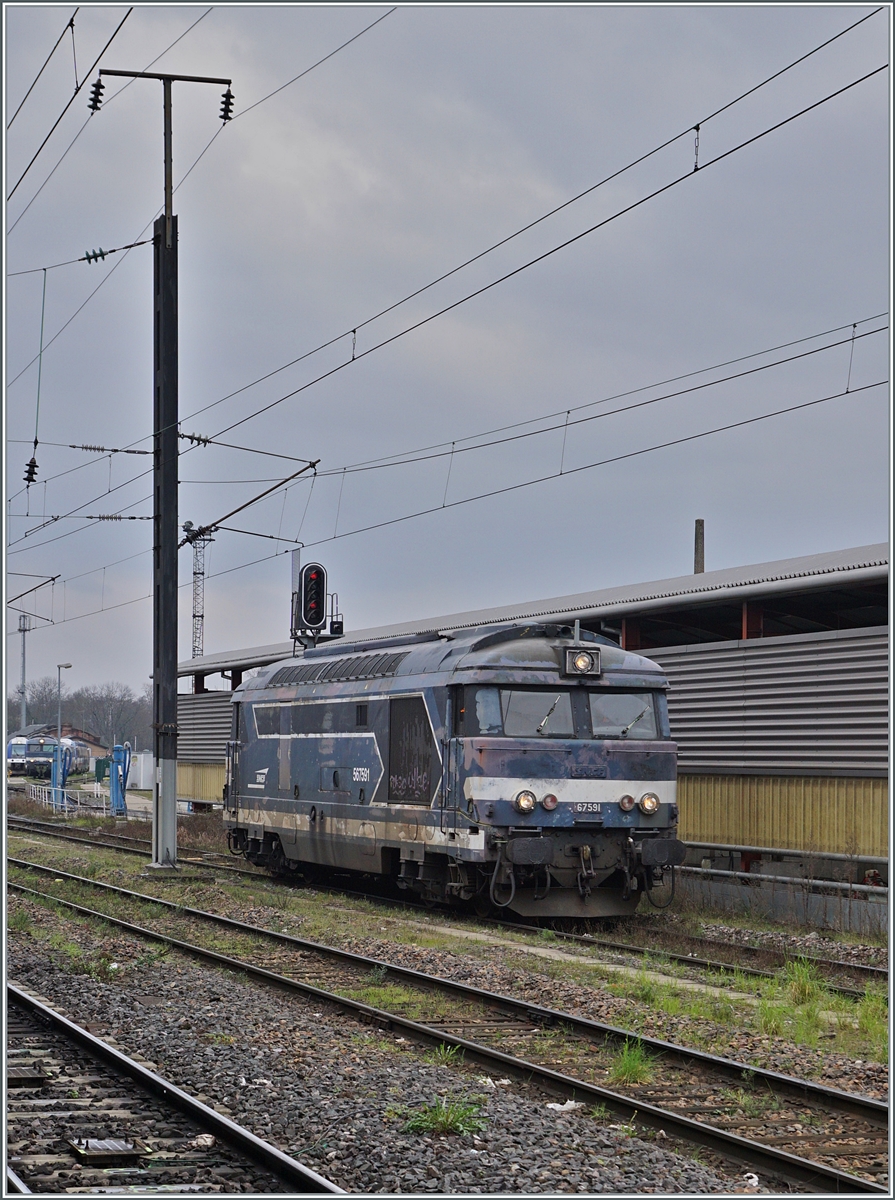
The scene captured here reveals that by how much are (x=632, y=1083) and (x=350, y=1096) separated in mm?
1814

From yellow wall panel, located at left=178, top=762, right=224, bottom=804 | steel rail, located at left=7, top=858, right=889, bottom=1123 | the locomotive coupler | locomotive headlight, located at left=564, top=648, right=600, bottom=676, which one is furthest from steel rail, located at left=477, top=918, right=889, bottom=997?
yellow wall panel, located at left=178, top=762, right=224, bottom=804

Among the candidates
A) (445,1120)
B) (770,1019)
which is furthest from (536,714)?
(445,1120)

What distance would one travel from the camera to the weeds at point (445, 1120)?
23.8 feet

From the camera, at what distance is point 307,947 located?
14.2m

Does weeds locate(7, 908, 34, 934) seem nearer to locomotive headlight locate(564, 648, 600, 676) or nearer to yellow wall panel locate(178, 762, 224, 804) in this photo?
locomotive headlight locate(564, 648, 600, 676)

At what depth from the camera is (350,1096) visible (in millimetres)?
8031

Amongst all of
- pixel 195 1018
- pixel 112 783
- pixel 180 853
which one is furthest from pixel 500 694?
pixel 112 783

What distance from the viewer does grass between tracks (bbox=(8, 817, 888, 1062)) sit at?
33.0ft

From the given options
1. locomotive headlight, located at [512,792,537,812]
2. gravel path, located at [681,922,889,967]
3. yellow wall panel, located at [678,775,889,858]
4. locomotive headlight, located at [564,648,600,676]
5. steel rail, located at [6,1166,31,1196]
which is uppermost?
Answer: locomotive headlight, located at [564,648,600,676]

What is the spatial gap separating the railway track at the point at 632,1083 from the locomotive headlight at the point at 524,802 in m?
2.80

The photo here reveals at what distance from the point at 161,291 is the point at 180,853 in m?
12.1

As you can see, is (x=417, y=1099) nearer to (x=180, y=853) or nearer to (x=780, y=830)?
(x=780, y=830)

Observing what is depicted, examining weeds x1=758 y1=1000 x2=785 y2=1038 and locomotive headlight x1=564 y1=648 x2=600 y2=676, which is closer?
weeds x1=758 y1=1000 x2=785 y2=1038

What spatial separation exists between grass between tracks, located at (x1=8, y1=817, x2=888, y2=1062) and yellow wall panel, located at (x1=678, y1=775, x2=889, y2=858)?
3738 mm
